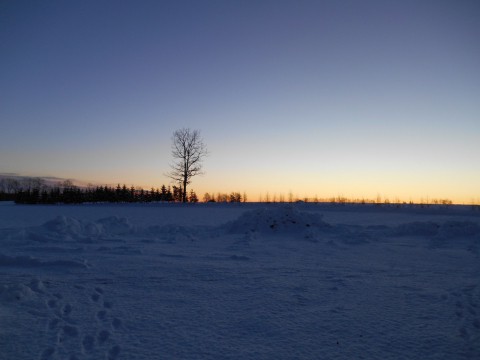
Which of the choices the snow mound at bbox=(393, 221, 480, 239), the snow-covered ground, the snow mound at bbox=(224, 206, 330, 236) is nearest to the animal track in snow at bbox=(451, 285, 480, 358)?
the snow-covered ground

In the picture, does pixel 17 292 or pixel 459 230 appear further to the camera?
pixel 459 230

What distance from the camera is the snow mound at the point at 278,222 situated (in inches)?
558

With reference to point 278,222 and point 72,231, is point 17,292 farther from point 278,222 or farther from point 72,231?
point 278,222

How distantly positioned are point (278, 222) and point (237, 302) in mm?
9561

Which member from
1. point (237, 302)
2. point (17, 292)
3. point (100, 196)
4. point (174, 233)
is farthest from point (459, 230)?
point (100, 196)

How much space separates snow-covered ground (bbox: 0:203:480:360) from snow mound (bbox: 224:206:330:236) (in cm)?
347

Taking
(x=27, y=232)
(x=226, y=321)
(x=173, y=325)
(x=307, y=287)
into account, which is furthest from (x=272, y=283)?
(x=27, y=232)

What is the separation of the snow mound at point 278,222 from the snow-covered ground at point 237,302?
3.47 m

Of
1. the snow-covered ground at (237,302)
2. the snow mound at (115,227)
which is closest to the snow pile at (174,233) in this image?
A: the snow mound at (115,227)

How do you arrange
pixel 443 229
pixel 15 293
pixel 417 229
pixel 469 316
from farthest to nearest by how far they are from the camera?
pixel 417 229, pixel 443 229, pixel 15 293, pixel 469 316

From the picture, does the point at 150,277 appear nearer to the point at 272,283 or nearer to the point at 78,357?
the point at 272,283

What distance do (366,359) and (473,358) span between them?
1.18m

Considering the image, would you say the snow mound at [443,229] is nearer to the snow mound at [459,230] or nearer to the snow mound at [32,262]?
the snow mound at [459,230]

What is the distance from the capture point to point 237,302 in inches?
201
